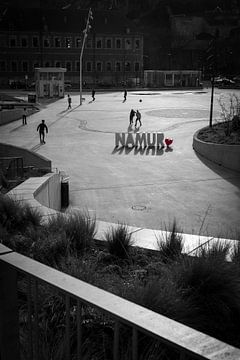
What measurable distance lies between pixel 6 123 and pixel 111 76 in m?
54.4

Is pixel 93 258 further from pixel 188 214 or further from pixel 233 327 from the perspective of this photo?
pixel 188 214

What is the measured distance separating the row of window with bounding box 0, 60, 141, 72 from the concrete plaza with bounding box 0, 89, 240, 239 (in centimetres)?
5153

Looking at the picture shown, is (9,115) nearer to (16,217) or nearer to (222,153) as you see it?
(222,153)

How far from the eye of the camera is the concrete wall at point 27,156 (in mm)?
17873

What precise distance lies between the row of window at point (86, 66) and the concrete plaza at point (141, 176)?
169 feet

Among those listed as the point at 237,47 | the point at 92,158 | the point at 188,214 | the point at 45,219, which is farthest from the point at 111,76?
the point at 45,219

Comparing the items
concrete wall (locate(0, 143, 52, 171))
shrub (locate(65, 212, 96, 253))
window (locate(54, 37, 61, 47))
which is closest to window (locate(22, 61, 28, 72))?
window (locate(54, 37, 61, 47))

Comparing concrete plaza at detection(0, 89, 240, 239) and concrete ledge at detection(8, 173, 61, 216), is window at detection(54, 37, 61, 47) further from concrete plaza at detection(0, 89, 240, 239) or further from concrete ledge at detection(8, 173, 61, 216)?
concrete ledge at detection(8, 173, 61, 216)

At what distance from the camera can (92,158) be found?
74.2 ft

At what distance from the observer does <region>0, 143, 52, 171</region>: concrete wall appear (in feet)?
58.6

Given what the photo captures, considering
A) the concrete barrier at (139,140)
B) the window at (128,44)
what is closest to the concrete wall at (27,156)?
the concrete barrier at (139,140)

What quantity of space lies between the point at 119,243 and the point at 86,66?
83.4 m

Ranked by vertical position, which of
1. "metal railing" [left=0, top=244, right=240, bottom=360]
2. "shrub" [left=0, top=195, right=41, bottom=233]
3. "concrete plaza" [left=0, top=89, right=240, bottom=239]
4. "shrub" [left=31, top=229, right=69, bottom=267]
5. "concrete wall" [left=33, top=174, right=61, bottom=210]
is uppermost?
"metal railing" [left=0, top=244, right=240, bottom=360]

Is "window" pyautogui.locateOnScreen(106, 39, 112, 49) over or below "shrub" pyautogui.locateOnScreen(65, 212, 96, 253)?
over
